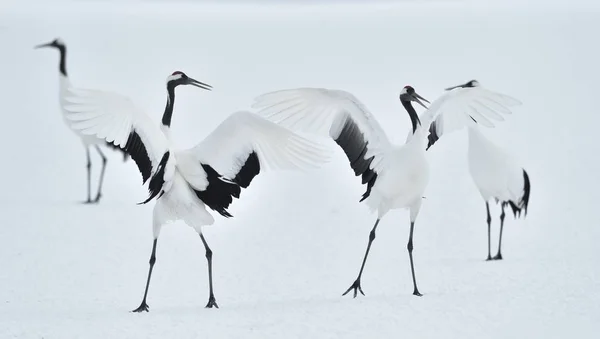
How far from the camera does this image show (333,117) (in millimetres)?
6672

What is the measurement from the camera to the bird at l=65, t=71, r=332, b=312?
595 cm

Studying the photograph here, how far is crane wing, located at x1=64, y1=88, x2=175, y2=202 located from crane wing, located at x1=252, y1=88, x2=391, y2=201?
79 centimetres

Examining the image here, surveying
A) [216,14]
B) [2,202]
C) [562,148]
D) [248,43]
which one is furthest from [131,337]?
[216,14]

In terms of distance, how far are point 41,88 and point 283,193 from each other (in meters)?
10.7

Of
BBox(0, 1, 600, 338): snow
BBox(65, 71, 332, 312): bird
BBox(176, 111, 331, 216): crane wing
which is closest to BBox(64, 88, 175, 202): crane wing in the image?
BBox(65, 71, 332, 312): bird

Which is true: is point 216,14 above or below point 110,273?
above

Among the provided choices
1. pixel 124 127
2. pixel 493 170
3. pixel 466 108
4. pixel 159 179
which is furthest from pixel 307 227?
pixel 124 127

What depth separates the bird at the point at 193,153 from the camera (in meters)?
5.95

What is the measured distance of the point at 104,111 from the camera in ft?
19.5

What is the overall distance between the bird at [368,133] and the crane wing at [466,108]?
0.04ft

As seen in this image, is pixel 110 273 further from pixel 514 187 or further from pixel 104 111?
pixel 514 187

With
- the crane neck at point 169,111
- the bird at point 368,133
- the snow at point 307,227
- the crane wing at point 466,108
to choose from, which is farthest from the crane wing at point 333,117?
the snow at point 307,227

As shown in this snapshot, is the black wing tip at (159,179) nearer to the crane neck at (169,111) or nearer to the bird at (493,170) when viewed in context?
the crane neck at (169,111)

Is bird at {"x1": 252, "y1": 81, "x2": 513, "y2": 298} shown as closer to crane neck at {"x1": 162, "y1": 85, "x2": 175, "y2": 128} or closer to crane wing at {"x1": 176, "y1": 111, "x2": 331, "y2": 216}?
crane wing at {"x1": 176, "y1": 111, "x2": 331, "y2": 216}
